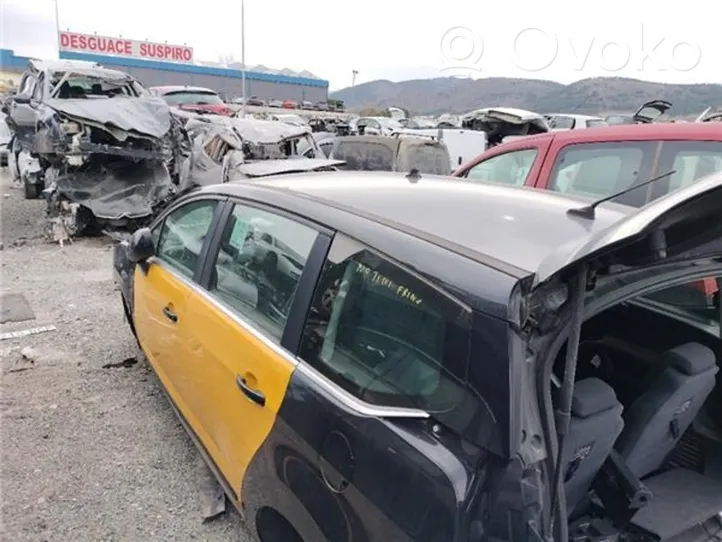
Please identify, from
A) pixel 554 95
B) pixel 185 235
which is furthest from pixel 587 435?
pixel 554 95

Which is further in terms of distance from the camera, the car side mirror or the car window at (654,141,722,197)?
the car window at (654,141,722,197)

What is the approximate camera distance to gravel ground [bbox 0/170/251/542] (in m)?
2.69

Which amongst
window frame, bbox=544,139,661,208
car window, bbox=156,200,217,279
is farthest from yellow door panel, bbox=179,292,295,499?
window frame, bbox=544,139,661,208

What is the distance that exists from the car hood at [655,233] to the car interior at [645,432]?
366 millimetres

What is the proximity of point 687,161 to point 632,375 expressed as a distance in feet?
6.14

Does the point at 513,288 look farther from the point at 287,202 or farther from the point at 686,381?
the point at 287,202

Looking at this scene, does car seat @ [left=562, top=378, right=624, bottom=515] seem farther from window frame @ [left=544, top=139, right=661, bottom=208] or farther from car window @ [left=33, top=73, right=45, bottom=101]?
car window @ [left=33, top=73, right=45, bottom=101]

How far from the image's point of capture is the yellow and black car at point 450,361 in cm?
135

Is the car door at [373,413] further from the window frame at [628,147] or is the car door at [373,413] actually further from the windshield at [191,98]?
the windshield at [191,98]

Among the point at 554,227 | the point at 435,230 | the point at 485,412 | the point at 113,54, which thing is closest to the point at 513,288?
the point at 485,412

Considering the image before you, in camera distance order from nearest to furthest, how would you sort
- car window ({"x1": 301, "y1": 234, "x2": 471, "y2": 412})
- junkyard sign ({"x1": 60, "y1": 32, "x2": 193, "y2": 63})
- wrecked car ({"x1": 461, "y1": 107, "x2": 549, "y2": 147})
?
car window ({"x1": 301, "y1": 234, "x2": 471, "y2": 412}) < wrecked car ({"x1": 461, "y1": 107, "x2": 549, "y2": 147}) < junkyard sign ({"x1": 60, "y1": 32, "x2": 193, "y2": 63})

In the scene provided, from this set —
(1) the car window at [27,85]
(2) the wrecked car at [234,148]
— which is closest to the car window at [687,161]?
(2) the wrecked car at [234,148]

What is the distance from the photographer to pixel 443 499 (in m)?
1.34

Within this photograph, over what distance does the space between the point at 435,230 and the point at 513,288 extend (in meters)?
0.44
